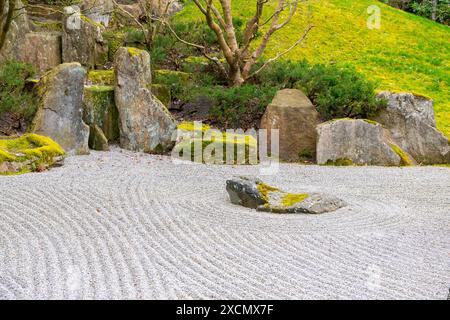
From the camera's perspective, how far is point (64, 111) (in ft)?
41.3

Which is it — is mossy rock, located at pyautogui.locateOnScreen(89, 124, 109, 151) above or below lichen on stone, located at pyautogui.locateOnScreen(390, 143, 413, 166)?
above

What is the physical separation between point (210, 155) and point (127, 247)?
672 centimetres

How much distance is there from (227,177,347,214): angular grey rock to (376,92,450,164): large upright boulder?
6409 mm

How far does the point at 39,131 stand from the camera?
12.5 metres

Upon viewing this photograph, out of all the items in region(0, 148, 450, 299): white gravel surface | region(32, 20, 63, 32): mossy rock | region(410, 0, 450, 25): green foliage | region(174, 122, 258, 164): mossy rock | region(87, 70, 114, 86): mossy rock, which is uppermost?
region(410, 0, 450, 25): green foliage

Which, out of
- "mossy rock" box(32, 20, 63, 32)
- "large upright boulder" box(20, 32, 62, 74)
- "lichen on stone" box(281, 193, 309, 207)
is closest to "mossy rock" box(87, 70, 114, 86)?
"large upright boulder" box(20, 32, 62, 74)

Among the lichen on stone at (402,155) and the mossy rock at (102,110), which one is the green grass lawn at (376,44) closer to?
the lichen on stone at (402,155)

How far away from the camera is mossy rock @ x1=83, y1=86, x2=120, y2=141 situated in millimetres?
13703

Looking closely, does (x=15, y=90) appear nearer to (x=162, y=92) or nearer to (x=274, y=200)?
(x=162, y=92)

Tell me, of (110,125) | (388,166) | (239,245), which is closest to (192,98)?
(110,125)

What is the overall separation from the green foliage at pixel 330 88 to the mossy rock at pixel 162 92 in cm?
277

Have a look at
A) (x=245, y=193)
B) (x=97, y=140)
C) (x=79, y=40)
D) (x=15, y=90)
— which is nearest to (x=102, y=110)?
(x=97, y=140)

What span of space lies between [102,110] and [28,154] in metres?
3.46

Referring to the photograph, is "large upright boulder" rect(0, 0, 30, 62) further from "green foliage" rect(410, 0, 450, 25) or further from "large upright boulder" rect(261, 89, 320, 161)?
"green foliage" rect(410, 0, 450, 25)
